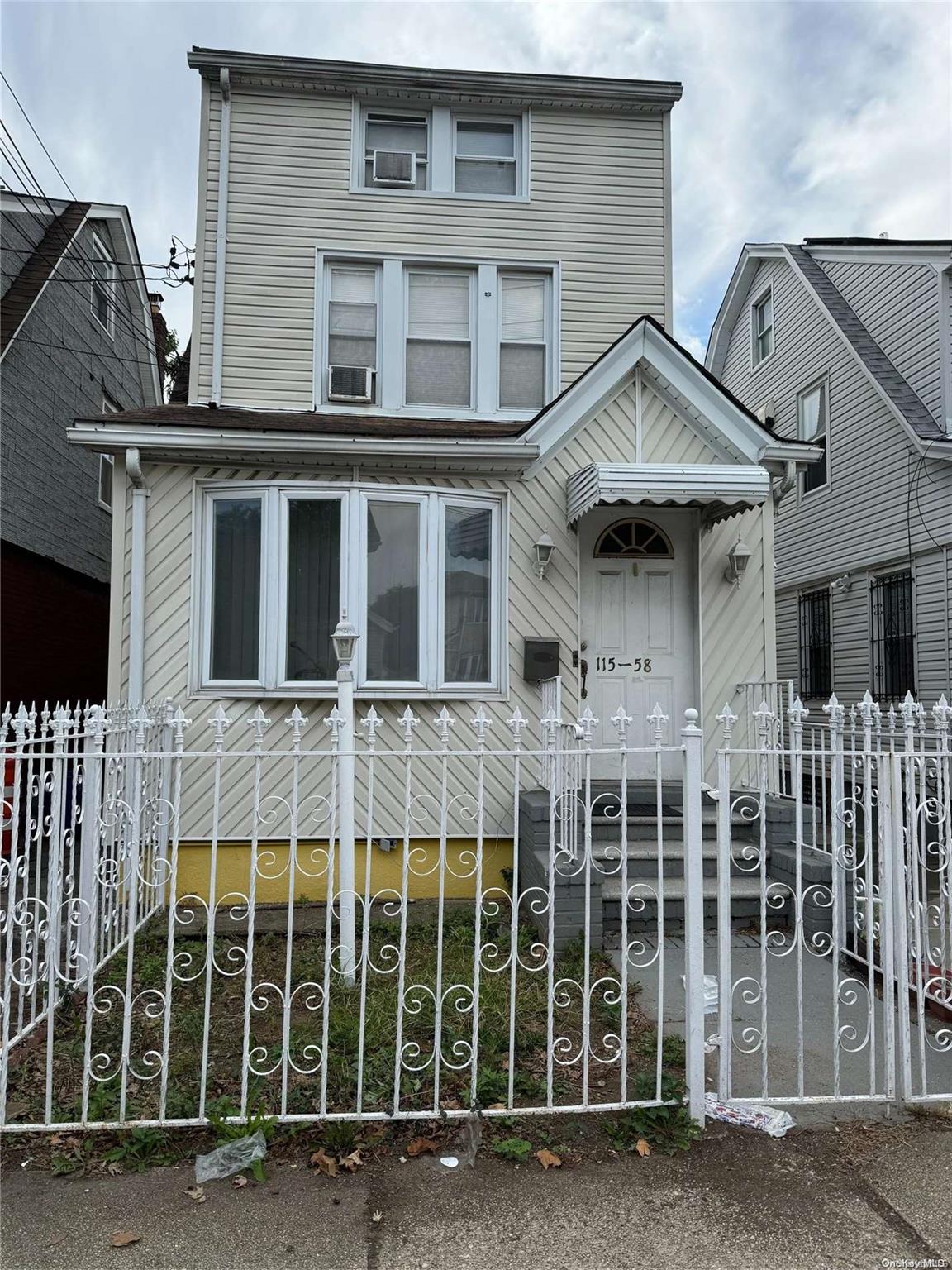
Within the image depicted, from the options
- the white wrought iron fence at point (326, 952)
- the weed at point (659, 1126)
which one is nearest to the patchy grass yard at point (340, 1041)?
the white wrought iron fence at point (326, 952)

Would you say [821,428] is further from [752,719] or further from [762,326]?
[752,719]

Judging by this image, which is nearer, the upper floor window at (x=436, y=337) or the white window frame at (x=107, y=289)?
the upper floor window at (x=436, y=337)

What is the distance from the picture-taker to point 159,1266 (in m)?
2.60

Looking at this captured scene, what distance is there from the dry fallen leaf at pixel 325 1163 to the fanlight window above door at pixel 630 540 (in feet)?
18.5

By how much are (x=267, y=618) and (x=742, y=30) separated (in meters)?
7.94

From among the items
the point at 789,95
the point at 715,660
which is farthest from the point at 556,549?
the point at 789,95

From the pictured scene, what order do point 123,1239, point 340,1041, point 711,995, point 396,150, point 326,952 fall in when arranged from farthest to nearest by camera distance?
point 396,150, point 711,995, point 340,1041, point 326,952, point 123,1239

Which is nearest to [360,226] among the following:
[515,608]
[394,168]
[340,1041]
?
[394,168]

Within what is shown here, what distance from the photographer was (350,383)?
28.2 feet

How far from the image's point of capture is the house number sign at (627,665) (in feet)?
25.1

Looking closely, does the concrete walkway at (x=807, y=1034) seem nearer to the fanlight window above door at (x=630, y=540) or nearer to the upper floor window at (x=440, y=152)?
the fanlight window above door at (x=630, y=540)

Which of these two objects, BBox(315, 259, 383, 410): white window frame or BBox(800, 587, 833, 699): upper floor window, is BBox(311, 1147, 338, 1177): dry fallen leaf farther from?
BBox(800, 587, 833, 699): upper floor window

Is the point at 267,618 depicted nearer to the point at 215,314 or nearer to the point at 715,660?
the point at 215,314

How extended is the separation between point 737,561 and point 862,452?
21.2ft
